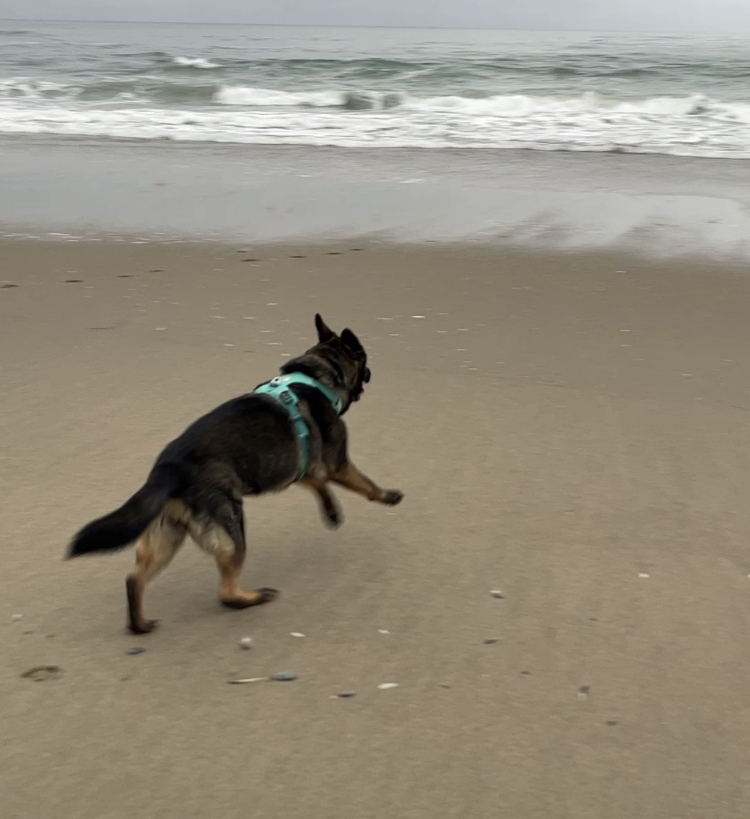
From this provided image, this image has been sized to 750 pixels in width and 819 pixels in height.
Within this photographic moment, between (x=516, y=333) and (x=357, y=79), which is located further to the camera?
(x=357, y=79)

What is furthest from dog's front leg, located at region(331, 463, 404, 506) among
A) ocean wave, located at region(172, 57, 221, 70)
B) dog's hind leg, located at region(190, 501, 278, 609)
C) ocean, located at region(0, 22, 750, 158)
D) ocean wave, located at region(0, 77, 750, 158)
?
ocean wave, located at region(172, 57, 221, 70)

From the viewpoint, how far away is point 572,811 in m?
2.39

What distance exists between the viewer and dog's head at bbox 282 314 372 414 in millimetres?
3869

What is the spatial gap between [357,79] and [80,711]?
2587 centimetres

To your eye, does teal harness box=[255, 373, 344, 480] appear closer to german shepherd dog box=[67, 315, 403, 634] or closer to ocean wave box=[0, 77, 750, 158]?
german shepherd dog box=[67, 315, 403, 634]

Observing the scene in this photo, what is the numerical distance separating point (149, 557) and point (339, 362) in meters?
1.17

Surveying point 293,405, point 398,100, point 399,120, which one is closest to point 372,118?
point 399,120

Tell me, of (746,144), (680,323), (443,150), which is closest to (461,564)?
(680,323)

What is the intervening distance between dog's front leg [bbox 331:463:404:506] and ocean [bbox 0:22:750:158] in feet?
37.0

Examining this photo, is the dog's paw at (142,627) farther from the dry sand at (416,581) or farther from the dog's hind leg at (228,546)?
the dog's hind leg at (228,546)

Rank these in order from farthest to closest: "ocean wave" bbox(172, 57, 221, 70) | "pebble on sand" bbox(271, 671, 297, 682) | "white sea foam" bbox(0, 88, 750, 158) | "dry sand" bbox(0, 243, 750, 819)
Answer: "ocean wave" bbox(172, 57, 221, 70) < "white sea foam" bbox(0, 88, 750, 158) < "pebble on sand" bbox(271, 671, 297, 682) < "dry sand" bbox(0, 243, 750, 819)

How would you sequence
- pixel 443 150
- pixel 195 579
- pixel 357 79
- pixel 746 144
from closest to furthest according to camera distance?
pixel 195 579, pixel 443 150, pixel 746 144, pixel 357 79

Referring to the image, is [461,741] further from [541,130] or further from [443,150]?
[541,130]

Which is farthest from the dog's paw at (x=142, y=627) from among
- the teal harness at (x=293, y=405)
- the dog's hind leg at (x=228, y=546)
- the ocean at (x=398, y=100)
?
the ocean at (x=398, y=100)
